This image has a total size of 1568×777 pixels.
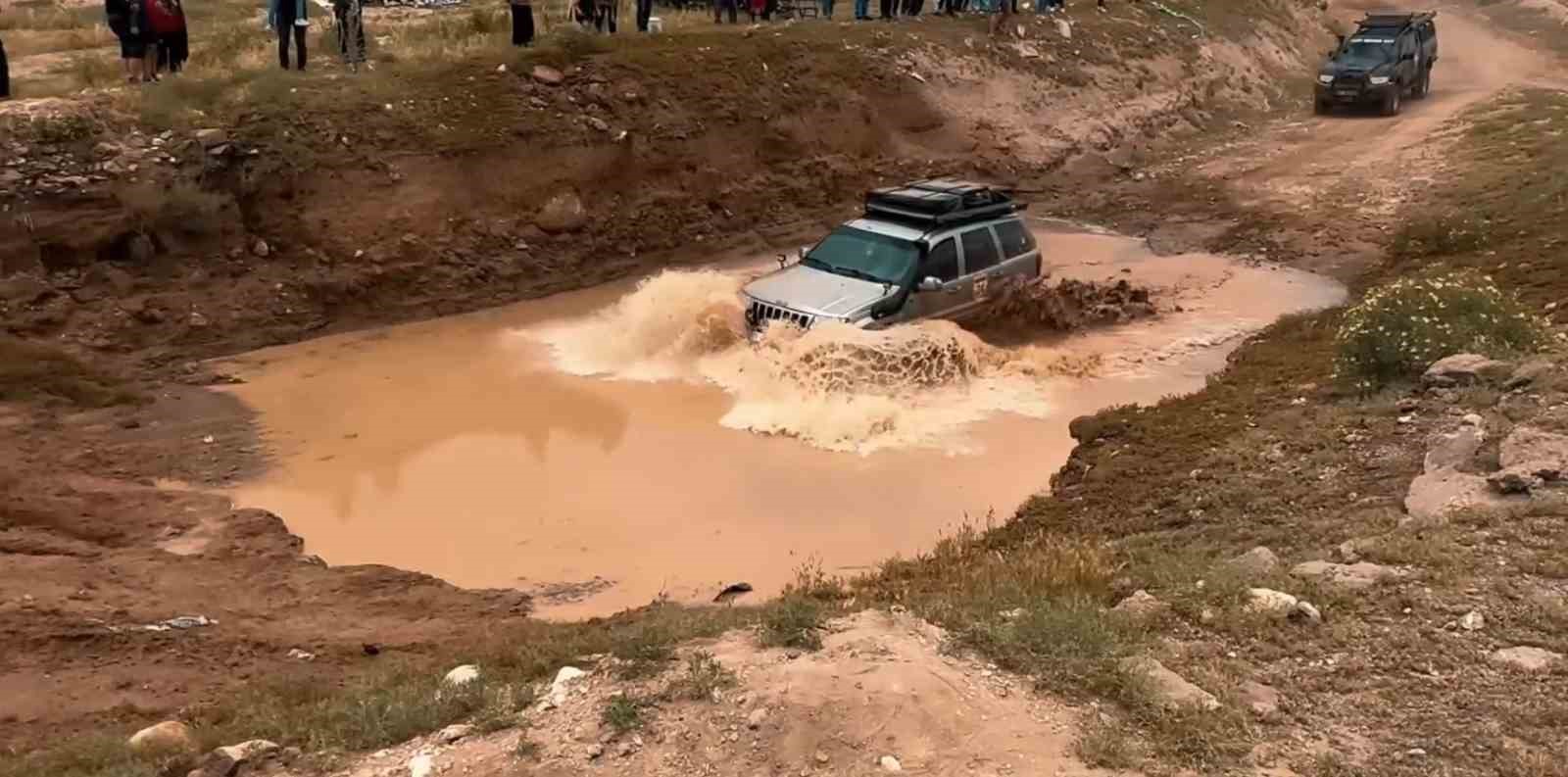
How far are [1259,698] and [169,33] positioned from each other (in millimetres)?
17381

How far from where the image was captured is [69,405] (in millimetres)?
13234

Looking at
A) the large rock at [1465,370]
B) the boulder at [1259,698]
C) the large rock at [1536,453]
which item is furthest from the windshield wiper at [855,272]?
the boulder at [1259,698]

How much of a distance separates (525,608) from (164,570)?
283cm

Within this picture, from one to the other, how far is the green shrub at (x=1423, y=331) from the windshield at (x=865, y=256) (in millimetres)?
4692

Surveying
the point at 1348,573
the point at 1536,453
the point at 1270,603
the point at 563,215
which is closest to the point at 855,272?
the point at 563,215

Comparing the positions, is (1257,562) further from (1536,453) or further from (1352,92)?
(1352,92)

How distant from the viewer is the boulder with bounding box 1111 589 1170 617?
6.81 meters

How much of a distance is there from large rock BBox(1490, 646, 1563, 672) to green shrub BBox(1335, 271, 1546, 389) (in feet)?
18.2

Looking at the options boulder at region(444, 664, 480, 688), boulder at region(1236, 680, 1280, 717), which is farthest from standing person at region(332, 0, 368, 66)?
boulder at region(1236, 680, 1280, 717)

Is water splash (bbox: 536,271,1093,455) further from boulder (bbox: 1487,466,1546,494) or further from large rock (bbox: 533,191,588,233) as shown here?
boulder (bbox: 1487,466,1546,494)

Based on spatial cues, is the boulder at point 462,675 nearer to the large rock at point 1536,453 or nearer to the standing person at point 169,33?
the large rock at point 1536,453

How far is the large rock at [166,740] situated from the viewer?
5969 mm

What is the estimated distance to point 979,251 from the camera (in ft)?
48.7

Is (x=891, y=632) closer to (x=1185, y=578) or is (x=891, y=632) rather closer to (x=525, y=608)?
(x=1185, y=578)
